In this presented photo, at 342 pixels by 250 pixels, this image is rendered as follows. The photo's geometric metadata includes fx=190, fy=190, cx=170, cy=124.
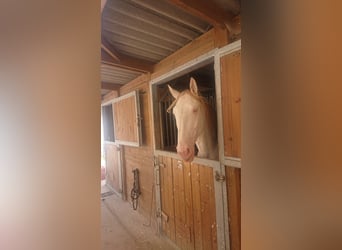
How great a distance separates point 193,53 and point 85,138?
51.8 inches

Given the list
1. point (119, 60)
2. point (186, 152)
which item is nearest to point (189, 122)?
point (186, 152)

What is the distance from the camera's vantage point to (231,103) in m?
1.09

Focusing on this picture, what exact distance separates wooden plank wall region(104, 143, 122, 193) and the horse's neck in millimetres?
1780

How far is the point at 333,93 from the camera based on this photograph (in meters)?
0.27

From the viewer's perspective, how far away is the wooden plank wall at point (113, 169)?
9.22ft

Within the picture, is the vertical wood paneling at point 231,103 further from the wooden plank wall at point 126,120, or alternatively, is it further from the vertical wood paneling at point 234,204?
the wooden plank wall at point 126,120

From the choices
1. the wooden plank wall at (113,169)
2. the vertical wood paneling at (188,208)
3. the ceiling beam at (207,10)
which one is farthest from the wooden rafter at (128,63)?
the wooden plank wall at (113,169)

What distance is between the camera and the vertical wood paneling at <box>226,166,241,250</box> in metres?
1.11

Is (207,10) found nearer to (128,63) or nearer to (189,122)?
(189,122)

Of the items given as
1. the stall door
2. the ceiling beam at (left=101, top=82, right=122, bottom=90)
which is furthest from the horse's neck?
the ceiling beam at (left=101, top=82, right=122, bottom=90)

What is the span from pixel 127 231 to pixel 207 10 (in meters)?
2.04

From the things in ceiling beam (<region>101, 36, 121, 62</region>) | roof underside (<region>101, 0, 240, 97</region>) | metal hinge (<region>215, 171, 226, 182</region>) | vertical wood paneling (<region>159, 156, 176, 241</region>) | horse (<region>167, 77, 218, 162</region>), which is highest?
roof underside (<region>101, 0, 240, 97</region>)

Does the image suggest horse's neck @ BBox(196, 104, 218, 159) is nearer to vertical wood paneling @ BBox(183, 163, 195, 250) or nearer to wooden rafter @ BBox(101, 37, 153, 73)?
vertical wood paneling @ BBox(183, 163, 195, 250)

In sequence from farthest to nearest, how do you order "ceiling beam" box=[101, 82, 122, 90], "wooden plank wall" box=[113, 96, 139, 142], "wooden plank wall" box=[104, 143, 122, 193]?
"wooden plank wall" box=[104, 143, 122, 193], "ceiling beam" box=[101, 82, 122, 90], "wooden plank wall" box=[113, 96, 139, 142]
